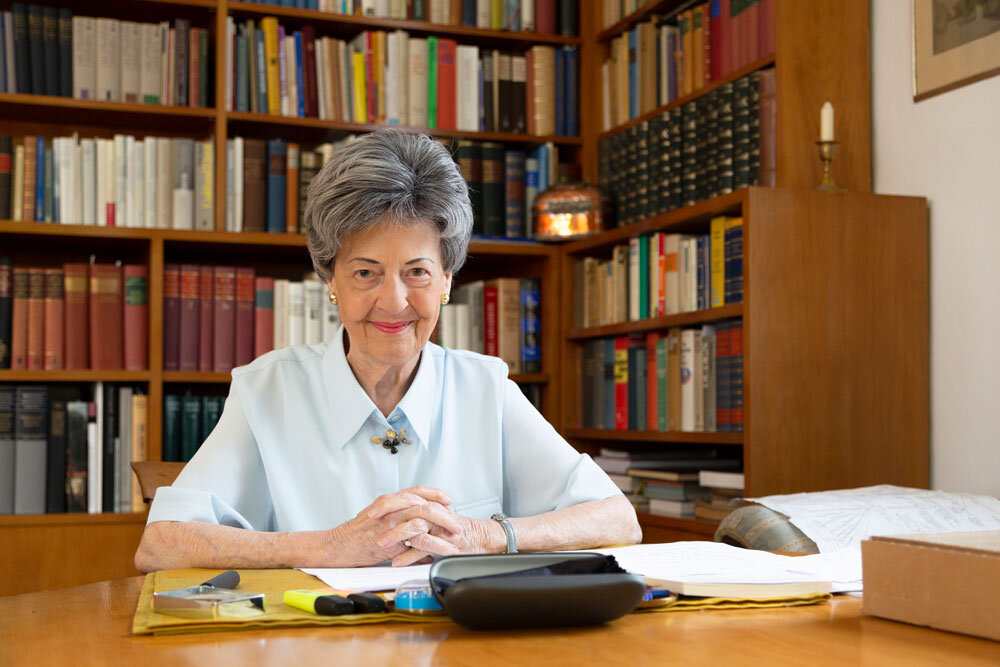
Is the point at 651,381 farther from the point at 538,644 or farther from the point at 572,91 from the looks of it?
the point at 538,644

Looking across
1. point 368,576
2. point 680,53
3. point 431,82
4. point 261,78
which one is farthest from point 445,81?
point 368,576

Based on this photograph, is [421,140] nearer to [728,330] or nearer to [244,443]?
[244,443]

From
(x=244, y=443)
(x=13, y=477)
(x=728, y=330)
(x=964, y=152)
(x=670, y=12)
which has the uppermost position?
(x=670, y=12)

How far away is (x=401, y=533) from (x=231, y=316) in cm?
209

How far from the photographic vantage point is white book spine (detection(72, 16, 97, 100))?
3127 millimetres

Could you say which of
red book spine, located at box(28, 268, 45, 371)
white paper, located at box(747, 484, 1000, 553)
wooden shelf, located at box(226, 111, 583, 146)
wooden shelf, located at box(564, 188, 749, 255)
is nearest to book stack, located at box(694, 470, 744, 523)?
white paper, located at box(747, 484, 1000, 553)

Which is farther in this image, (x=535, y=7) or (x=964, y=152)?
(x=535, y=7)

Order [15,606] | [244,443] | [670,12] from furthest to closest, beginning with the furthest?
[670,12] → [244,443] → [15,606]

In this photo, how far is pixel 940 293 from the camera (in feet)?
8.61

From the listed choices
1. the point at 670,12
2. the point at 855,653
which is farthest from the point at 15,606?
the point at 670,12

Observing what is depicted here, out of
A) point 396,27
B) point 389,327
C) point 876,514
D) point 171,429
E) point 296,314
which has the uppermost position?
point 396,27

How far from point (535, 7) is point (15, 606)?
9.61 feet

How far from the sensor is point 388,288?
5.26ft

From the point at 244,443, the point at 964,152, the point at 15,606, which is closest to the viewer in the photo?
the point at 15,606
